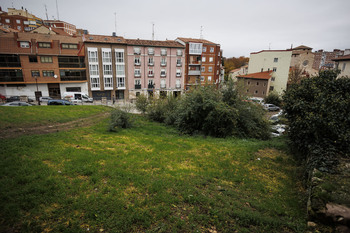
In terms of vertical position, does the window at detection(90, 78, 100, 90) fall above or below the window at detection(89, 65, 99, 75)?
below

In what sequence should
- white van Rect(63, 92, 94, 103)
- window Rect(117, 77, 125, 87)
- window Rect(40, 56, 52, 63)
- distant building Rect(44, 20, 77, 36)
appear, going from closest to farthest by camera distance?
1. white van Rect(63, 92, 94, 103)
2. window Rect(40, 56, 52, 63)
3. window Rect(117, 77, 125, 87)
4. distant building Rect(44, 20, 77, 36)

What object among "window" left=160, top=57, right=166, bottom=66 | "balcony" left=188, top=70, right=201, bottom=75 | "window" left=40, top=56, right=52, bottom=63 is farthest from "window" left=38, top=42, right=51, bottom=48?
"balcony" left=188, top=70, right=201, bottom=75

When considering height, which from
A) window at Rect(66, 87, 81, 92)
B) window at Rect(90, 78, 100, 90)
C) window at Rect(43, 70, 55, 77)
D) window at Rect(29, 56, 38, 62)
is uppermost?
window at Rect(29, 56, 38, 62)

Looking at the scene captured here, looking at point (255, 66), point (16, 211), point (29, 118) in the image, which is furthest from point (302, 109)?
point (255, 66)

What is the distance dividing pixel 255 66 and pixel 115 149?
55.4 meters

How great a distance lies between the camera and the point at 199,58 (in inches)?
2032

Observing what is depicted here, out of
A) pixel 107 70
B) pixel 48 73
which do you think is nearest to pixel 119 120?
pixel 107 70

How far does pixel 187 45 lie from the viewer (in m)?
49.6

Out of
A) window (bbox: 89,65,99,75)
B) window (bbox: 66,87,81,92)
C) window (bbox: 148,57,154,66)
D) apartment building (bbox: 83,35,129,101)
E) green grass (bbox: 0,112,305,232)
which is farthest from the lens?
window (bbox: 148,57,154,66)

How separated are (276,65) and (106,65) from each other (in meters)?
43.1

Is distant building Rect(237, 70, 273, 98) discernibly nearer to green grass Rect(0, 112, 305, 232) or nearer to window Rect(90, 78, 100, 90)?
window Rect(90, 78, 100, 90)

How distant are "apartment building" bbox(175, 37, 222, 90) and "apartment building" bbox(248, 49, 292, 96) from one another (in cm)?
1213

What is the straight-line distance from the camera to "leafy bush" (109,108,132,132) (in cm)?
1513

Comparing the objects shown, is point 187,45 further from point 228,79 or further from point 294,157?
point 294,157
